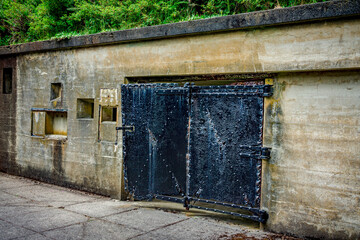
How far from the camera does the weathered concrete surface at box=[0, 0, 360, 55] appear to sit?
3.67 metres

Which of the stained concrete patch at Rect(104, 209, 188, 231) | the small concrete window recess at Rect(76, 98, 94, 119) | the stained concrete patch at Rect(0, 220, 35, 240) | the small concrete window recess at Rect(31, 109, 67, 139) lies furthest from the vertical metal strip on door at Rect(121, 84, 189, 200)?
the small concrete window recess at Rect(31, 109, 67, 139)

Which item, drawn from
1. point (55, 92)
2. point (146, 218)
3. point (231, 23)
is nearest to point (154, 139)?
point (146, 218)

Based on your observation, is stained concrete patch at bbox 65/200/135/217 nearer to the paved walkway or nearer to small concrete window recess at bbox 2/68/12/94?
the paved walkway

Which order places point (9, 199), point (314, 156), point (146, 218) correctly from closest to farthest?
point (314, 156) → point (146, 218) → point (9, 199)

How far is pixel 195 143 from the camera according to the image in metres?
4.79

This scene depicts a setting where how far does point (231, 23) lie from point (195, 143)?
1.79 m

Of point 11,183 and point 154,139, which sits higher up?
point 154,139

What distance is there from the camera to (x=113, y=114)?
248 inches

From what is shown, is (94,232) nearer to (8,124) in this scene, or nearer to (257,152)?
(257,152)

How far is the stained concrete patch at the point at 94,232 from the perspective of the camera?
4082mm

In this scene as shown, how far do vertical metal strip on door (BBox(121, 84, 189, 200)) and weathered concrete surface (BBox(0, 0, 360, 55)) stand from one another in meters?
0.87

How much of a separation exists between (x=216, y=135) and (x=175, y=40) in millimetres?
1680

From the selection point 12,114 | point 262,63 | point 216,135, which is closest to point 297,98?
point 262,63

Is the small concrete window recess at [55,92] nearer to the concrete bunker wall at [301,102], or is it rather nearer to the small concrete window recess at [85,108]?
the small concrete window recess at [85,108]
